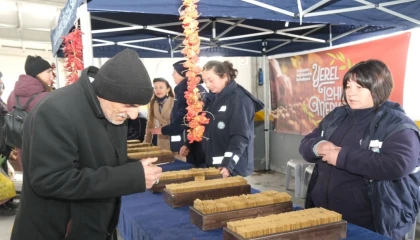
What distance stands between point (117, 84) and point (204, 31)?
3574mm

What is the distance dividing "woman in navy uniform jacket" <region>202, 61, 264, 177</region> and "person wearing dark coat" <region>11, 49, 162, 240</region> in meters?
1.26

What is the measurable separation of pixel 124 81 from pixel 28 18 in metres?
8.61

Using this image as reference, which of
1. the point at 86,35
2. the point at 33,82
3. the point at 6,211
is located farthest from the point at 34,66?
the point at 6,211

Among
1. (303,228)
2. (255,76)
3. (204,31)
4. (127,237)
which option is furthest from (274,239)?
(255,76)

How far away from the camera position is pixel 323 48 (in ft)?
15.3

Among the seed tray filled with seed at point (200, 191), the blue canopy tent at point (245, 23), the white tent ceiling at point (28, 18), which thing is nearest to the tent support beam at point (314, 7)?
the blue canopy tent at point (245, 23)

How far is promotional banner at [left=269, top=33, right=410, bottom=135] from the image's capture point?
12.2 feet

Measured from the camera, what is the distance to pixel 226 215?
1.53m

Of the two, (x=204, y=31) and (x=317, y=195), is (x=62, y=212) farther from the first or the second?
(x=204, y=31)

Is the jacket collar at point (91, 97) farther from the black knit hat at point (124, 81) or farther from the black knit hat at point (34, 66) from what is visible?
the black knit hat at point (34, 66)

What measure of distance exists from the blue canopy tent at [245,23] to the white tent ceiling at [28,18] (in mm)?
2705

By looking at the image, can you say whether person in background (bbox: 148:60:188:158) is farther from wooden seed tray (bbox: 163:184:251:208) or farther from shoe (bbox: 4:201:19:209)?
shoe (bbox: 4:201:19:209)

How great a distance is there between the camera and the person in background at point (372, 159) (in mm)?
1575

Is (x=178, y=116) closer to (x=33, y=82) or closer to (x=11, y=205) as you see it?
(x=33, y=82)
